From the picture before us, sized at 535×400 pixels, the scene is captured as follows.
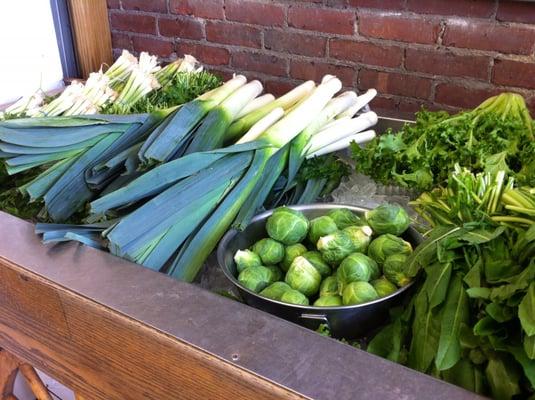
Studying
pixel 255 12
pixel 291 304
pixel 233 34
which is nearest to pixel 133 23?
pixel 233 34

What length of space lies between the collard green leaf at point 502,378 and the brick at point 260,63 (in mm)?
1921

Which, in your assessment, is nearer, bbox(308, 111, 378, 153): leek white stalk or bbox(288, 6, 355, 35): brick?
bbox(308, 111, 378, 153): leek white stalk

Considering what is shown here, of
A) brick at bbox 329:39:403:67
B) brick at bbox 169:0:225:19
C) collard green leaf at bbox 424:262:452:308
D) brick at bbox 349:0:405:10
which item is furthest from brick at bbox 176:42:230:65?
collard green leaf at bbox 424:262:452:308

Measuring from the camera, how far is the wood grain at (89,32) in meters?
2.53

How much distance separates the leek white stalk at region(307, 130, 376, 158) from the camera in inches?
51.6

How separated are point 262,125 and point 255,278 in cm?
49

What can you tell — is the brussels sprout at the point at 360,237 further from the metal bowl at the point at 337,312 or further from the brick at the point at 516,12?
the brick at the point at 516,12

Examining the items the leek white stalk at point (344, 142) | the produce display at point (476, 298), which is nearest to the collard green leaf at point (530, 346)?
the produce display at point (476, 298)

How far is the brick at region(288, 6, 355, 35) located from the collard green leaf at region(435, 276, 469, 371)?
1.59 metres

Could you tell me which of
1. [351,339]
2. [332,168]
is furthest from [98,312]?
[332,168]

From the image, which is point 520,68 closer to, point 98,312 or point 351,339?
point 351,339

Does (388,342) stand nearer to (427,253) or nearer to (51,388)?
(427,253)

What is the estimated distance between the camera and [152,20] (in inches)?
106

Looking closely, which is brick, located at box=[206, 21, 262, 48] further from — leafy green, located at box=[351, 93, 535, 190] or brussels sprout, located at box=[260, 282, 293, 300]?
brussels sprout, located at box=[260, 282, 293, 300]
